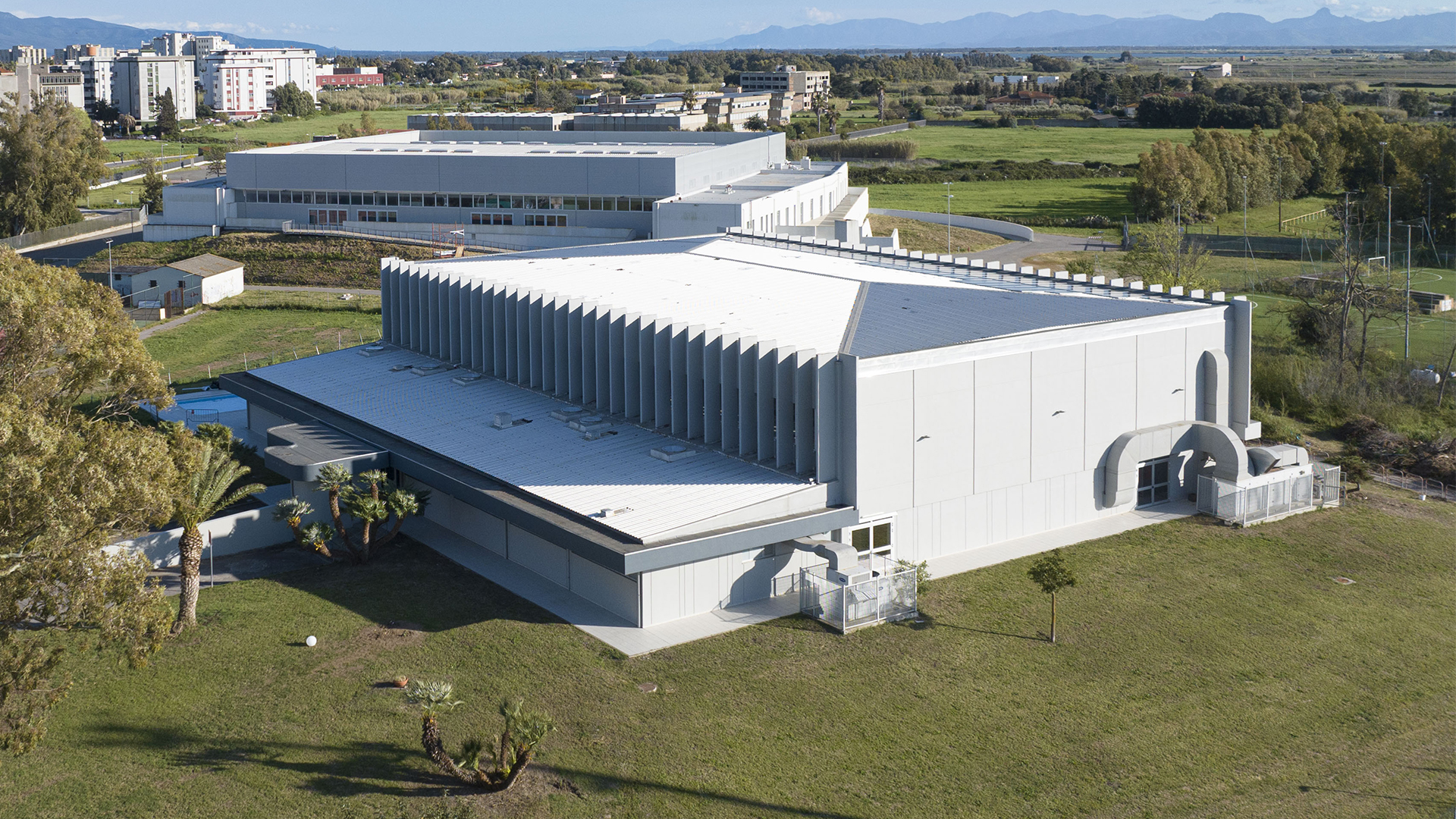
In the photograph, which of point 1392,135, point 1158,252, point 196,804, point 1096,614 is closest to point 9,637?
point 196,804

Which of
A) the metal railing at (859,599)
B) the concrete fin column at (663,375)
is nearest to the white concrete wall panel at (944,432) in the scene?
the metal railing at (859,599)

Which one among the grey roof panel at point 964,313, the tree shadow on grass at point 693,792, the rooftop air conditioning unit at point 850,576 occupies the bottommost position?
the tree shadow on grass at point 693,792

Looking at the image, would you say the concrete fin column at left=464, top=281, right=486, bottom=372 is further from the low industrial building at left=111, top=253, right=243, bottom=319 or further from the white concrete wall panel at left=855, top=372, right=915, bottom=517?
the low industrial building at left=111, top=253, right=243, bottom=319

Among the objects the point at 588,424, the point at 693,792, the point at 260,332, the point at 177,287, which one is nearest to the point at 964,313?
the point at 588,424

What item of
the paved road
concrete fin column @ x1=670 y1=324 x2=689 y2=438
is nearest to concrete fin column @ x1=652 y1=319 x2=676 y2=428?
concrete fin column @ x1=670 y1=324 x2=689 y2=438

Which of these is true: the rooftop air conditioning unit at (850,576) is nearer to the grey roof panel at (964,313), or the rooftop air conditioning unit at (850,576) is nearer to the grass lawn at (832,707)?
the grass lawn at (832,707)

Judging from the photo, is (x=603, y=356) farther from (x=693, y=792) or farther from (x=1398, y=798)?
(x=1398, y=798)

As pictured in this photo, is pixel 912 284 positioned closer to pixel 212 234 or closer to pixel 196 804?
pixel 196 804
